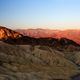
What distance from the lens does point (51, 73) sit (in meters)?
85.4

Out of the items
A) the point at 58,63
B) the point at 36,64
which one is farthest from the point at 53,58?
the point at 36,64

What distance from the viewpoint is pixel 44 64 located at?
9906 cm

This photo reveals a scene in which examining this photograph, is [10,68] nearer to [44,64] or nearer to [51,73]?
[51,73]

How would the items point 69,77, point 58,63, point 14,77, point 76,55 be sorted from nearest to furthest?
point 14,77
point 69,77
point 58,63
point 76,55

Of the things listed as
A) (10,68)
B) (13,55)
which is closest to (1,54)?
(13,55)

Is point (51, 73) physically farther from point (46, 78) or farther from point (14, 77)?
point (14, 77)

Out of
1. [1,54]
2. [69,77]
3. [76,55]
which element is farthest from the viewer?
[76,55]

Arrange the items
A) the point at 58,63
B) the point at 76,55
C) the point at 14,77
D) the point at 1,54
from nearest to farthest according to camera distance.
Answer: the point at 14,77 < the point at 1,54 < the point at 58,63 < the point at 76,55

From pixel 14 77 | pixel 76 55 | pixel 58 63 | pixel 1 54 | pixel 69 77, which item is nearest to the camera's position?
pixel 14 77

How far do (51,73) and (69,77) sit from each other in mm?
5710

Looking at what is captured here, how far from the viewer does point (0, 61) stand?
87.5 meters

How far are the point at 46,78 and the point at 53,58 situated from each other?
28.8m

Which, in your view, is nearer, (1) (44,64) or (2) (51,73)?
(2) (51,73)

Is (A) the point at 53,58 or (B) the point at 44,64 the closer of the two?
(B) the point at 44,64
